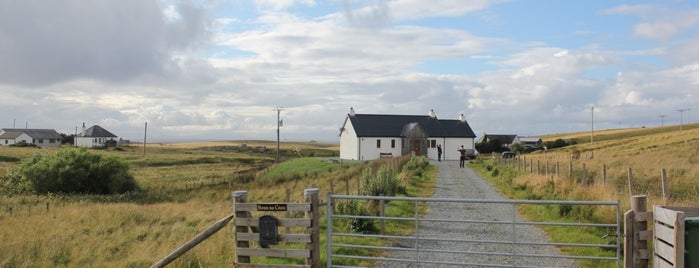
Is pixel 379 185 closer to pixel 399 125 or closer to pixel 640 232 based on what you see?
pixel 640 232

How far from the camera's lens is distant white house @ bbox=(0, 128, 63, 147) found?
128 metres

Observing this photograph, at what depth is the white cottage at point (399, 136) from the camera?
62.8 metres

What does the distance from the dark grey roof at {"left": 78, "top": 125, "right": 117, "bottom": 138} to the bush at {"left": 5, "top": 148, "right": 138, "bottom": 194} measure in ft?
313

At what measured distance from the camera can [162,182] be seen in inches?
1828

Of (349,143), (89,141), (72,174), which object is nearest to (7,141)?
(89,141)

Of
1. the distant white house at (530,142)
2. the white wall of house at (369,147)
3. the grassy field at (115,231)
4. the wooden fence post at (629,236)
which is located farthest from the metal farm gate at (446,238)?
the distant white house at (530,142)

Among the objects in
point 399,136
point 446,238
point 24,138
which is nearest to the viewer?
point 446,238

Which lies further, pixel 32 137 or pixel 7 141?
pixel 7 141

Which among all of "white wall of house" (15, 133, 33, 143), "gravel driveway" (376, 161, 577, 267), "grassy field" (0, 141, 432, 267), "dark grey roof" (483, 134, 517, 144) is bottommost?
"grassy field" (0, 141, 432, 267)

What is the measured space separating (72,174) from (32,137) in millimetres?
104944

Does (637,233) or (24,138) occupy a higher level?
(24,138)

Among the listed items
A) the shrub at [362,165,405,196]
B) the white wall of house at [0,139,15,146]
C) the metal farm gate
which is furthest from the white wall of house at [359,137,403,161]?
the white wall of house at [0,139,15,146]

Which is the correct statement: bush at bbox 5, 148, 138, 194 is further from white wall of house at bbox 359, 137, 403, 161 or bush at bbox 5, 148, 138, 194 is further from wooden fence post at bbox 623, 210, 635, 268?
wooden fence post at bbox 623, 210, 635, 268

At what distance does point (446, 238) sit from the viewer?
504 inches
